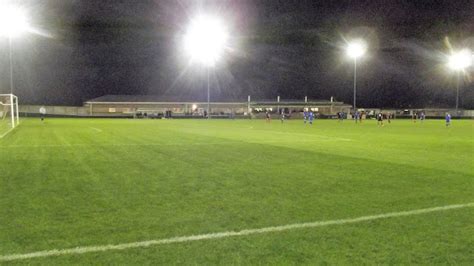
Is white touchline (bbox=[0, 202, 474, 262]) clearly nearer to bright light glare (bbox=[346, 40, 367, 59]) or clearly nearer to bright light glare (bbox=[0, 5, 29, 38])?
bright light glare (bbox=[0, 5, 29, 38])

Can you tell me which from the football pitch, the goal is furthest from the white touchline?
the goal

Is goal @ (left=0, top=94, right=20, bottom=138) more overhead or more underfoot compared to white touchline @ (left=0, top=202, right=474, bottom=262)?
more overhead

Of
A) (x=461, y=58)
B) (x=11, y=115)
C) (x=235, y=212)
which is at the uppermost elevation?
(x=461, y=58)

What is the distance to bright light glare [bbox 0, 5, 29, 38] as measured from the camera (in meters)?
35.6

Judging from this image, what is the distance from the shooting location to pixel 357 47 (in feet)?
209

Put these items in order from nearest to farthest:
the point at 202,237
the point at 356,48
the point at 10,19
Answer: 1. the point at 202,237
2. the point at 10,19
3. the point at 356,48

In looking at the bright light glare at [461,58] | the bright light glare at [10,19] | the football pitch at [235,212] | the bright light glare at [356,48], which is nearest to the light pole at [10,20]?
the bright light glare at [10,19]

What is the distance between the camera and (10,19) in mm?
36062

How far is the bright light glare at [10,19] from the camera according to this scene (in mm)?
35625

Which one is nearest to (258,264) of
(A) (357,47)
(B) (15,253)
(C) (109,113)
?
(B) (15,253)

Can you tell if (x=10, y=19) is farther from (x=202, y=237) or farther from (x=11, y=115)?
(x=202, y=237)

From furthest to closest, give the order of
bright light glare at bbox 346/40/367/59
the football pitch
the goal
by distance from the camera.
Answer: bright light glare at bbox 346/40/367/59, the goal, the football pitch

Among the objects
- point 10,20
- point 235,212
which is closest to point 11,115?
point 10,20

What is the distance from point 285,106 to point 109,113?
39.8 metres
